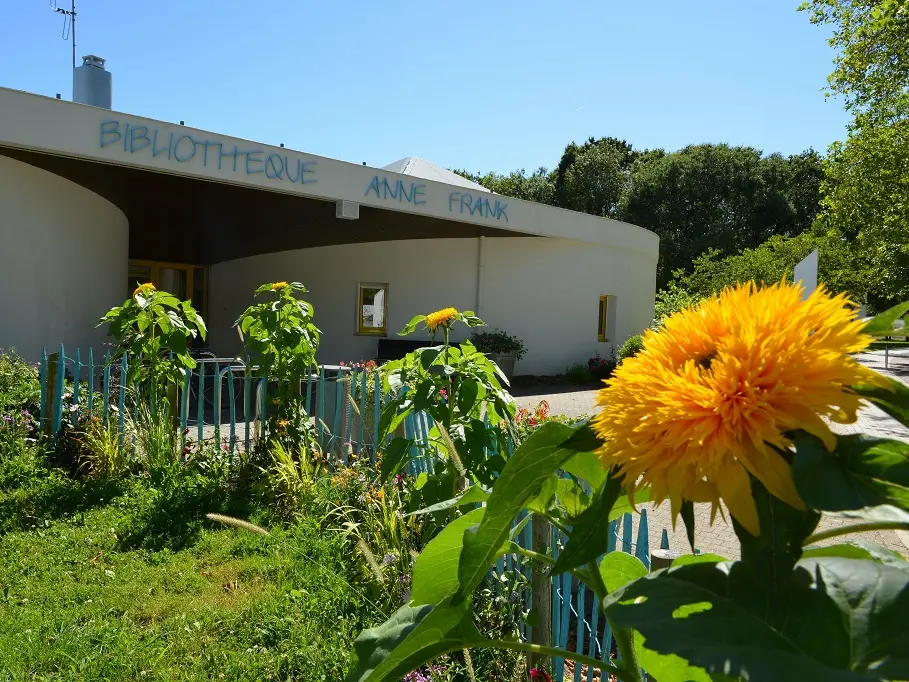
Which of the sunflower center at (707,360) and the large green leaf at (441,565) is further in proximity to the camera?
the large green leaf at (441,565)

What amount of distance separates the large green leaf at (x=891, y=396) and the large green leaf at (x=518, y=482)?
0.23 metres

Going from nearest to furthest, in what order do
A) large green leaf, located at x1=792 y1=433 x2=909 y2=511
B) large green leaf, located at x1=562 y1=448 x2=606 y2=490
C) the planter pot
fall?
large green leaf, located at x1=792 y1=433 x2=909 y2=511, large green leaf, located at x1=562 y1=448 x2=606 y2=490, the planter pot

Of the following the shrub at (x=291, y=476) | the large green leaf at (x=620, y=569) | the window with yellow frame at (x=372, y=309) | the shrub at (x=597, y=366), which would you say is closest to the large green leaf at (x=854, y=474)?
the large green leaf at (x=620, y=569)

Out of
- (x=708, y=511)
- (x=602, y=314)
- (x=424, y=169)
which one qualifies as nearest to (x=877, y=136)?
(x=602, y=314)

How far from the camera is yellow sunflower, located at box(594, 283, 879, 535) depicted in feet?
1.56

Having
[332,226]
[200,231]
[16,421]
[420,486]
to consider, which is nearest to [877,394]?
[420,486]

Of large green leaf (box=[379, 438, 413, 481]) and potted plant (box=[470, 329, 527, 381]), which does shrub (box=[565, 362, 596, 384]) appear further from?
large green leaf (box=[379, 438, 413, 481])

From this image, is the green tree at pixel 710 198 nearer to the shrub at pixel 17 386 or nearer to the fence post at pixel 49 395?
the shrub at pixel 17 386

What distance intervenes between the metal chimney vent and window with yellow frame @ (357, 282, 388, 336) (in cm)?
638

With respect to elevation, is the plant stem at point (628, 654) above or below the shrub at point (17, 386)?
above

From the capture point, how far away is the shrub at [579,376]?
17.0 metres

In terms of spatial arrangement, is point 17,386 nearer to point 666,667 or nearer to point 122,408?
point 122,408

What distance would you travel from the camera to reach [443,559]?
2.74 feet

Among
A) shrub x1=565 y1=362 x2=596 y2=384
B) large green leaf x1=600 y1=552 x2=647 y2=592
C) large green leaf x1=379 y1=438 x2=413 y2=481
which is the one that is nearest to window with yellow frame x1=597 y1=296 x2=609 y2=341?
shrub x1=565 y1=362 x2=596 y2=384
